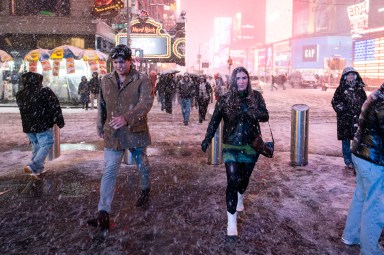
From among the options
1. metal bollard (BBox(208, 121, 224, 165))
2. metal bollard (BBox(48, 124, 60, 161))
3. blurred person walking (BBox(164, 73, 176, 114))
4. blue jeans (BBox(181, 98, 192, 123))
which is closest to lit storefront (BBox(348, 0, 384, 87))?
blurred person walking (BBox(164, 73, 176, 114))

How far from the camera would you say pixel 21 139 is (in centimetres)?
1137

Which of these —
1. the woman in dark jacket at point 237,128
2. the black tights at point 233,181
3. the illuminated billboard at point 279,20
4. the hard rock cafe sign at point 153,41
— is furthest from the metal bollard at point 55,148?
the illuminated billboard at point 279,20

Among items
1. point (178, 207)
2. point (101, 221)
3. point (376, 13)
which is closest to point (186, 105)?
point (178, 207)

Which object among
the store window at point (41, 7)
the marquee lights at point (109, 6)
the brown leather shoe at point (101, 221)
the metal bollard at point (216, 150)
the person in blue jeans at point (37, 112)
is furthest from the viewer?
the store window at point (41, 7)

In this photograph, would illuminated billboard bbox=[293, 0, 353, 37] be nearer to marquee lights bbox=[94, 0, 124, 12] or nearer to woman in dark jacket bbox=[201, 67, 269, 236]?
marquee lights bbox=[94, 0, 124, 12]

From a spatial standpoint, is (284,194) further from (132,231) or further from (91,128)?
(91,128)

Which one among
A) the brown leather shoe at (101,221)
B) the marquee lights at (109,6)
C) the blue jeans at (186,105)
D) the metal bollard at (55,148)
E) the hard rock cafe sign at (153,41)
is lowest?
the brown leather shoe at (101,221)

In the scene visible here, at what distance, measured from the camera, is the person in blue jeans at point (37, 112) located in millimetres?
6625

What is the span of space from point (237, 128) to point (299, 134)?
3828mm

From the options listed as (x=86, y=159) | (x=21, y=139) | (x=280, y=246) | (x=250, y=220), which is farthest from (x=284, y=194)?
(x=21, y=139)

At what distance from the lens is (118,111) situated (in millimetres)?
4598

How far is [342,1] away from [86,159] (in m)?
99.9

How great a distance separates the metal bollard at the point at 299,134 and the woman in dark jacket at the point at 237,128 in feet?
11.5

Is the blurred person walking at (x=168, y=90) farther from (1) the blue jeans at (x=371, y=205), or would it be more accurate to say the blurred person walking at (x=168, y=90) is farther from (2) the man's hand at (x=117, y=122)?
(1) the blue jeans at (x=371, y=205)
